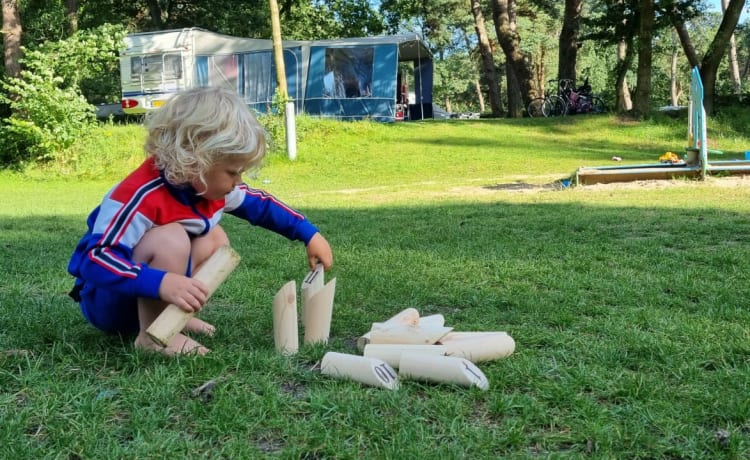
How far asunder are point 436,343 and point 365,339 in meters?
0.25

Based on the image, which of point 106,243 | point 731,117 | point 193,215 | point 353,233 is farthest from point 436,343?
point 731,117

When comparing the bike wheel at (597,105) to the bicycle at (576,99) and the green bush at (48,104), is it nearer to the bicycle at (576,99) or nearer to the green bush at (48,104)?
the bicycle at (576,99)

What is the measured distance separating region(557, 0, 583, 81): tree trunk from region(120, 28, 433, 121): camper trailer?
161 inches

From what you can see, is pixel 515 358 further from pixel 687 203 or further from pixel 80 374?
pixel 687 203

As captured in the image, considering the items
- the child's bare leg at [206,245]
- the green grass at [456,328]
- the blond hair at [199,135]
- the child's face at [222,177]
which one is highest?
the blond hair at [199,135]

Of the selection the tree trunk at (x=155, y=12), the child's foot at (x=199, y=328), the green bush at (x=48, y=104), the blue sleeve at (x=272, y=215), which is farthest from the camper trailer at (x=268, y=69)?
the child's foot at (x=199, y=328)

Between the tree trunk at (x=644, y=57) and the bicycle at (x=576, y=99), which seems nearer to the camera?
the tree trunk at (x=644, y=57)

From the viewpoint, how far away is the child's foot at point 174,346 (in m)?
2.36

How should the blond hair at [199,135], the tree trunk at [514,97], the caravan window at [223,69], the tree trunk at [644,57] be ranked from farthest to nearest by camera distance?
the tree trunk at [514,97] < the caravan window at [223,69] < the tree trunk at [644,57] < the blond hair at [199,135]

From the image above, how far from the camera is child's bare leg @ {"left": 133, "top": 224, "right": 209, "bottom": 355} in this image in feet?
7.41

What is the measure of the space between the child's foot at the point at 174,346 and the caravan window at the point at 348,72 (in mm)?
17918

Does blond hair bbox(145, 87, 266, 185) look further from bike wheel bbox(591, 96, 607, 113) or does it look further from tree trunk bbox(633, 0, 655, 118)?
bike wheel bbox(591, 96, 607, 113)

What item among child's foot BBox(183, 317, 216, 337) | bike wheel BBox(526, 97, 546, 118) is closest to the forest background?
bike wheel BBox(526, 97, 546, 118)

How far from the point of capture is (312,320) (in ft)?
8.45
